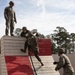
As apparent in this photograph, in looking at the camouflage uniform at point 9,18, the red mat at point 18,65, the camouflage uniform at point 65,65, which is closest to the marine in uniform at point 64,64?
the camouflage uniform at point 65,65

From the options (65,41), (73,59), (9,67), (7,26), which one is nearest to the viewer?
(9,67)

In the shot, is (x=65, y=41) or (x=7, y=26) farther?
(x=65, y=41)

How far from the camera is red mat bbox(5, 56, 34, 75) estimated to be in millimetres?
8969

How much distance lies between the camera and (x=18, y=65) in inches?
367

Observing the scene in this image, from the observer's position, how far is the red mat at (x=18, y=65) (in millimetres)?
8969

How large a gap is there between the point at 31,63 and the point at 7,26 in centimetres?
201

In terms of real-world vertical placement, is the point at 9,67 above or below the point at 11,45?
below

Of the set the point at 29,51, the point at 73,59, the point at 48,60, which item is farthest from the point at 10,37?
the point at 73,59

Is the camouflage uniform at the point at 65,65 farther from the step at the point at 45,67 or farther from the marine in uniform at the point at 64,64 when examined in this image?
the step at the point at 45,67

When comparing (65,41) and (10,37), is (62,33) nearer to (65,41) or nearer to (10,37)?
(65,41)

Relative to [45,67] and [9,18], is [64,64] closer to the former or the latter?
[45,67]

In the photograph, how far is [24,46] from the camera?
9.91m

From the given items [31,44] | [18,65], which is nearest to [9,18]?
[31,44]

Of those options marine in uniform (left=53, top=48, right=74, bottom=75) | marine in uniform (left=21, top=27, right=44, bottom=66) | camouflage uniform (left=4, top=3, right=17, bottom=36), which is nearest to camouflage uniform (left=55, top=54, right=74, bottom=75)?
marine in uniform (left=53, top=48, right=74, bottom=75)
